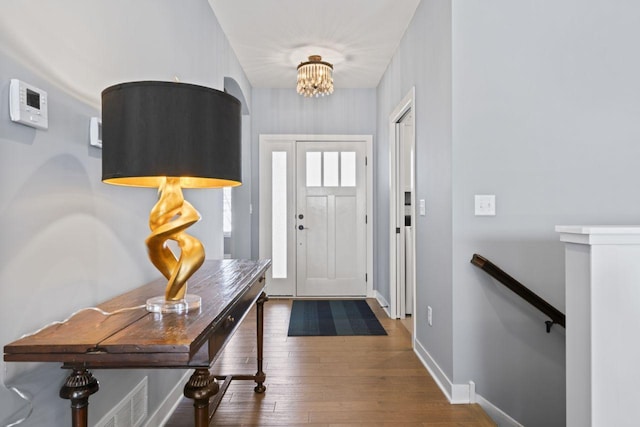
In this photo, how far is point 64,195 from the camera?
1.27m

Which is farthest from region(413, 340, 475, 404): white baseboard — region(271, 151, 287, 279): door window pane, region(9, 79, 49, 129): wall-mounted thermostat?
region(271, 151, 287, 279): door window pane

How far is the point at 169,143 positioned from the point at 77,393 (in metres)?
0.69

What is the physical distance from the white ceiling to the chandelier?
0.28 ft

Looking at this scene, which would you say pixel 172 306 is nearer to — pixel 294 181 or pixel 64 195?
pixel 64 195

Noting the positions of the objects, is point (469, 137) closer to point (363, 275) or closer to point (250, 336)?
point (250, 336)

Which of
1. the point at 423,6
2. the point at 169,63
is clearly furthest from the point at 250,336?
the point at 423,6

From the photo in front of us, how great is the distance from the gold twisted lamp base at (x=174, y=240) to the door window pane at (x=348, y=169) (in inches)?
150

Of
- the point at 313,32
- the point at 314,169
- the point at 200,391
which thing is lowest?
the point at 200,391

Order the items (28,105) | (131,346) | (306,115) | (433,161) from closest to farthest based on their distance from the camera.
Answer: (131,346) → (28,105) → (433,161) → (306,115)

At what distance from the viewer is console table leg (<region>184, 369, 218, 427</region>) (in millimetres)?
1034

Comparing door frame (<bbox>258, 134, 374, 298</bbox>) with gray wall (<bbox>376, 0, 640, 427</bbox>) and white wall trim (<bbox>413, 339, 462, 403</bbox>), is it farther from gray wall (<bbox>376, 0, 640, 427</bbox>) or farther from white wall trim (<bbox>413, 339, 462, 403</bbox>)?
gray wall (<bbox>376, 0, 640, 427</bbox>)

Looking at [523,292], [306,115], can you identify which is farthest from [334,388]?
[306,115]

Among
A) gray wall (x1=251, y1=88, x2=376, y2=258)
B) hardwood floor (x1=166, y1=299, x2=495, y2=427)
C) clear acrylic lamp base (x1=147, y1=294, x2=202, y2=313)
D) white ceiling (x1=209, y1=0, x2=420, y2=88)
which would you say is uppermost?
white ceiling (x1=209, y1=0, x2=420, y2=88)

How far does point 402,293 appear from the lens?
4.14 metres
